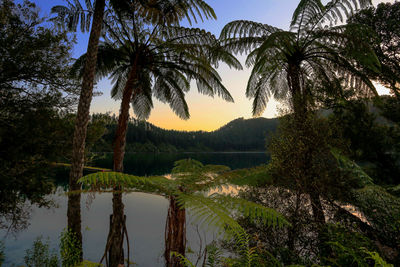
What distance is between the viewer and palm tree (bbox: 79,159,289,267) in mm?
1648

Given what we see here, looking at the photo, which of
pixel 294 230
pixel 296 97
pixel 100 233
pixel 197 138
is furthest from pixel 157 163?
pixel 197 138

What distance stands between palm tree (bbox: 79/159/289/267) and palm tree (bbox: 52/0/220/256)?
9.76 feet

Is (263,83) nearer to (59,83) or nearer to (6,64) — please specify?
(59,83)

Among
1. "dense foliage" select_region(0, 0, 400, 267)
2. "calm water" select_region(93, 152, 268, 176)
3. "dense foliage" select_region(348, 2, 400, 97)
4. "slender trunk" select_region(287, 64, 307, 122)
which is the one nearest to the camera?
"dense foliage" select_region(0, 0, 400, 267)

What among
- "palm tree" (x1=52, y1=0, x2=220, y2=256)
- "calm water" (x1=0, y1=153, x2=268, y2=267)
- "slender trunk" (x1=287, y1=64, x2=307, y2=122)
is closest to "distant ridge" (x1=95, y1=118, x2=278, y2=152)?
"calm water" (x1=0, y1=153, x2=268, y2=267)

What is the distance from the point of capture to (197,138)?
354 feet

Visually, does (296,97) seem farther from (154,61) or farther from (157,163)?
(157,163)

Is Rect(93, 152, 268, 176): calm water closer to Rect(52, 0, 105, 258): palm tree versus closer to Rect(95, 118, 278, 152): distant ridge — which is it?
Rect(95, 118, 278, 152): distant ridge

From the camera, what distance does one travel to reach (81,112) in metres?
4.88

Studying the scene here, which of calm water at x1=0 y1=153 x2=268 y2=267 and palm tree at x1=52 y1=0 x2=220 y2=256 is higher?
palm tree at x1=52 y1=0 x2=220 y2=256

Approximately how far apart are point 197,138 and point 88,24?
102 meters

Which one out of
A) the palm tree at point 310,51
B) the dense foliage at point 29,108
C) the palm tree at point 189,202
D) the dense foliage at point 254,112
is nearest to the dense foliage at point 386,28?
the dense foliage at point 254,112

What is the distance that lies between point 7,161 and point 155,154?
8194 cm

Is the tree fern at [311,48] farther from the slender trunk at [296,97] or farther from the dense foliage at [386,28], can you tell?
the dense foliage at [386,28]
